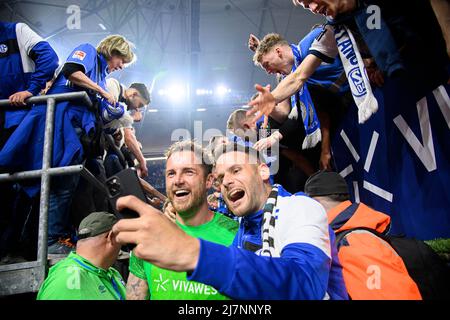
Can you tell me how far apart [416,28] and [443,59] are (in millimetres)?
208

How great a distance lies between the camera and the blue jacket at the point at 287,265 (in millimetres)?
830

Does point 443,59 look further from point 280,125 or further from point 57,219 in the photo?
point 57,219

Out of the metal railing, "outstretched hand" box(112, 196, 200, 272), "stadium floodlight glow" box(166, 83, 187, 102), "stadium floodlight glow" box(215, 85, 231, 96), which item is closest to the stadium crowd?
"outstretched hand" box(112, 196, 200, 272)

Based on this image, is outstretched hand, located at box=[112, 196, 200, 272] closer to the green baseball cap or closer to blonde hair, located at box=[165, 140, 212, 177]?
blonde hair, located at box=[165, 140, 212, 177]

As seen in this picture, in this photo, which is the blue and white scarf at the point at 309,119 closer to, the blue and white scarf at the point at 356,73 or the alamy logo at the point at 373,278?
the blue and white scarf at the point at 356,73

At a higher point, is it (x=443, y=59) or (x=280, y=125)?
(x=280, y=125)

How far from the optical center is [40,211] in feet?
6.97

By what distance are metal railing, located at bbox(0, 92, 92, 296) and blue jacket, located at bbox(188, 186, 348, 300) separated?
155 centimetres

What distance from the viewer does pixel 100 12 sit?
29.6 ft

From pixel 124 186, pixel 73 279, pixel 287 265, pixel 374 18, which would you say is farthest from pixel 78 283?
pixel 374 18

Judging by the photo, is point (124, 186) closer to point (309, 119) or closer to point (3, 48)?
point (309, 119)

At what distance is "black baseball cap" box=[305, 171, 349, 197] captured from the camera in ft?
6.54
